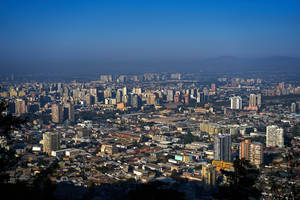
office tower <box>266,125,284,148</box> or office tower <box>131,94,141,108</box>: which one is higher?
office tower <box>131,94,141,108</box>

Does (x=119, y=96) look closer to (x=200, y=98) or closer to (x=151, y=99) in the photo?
Result: (x=151, y=99)

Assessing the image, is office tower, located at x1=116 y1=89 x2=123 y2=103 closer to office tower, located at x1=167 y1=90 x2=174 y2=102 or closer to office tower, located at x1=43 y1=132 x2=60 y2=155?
office tower, located at x1=167 y1=90 x2=174 y2=102

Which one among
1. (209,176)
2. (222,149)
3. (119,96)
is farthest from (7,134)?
(119,96)

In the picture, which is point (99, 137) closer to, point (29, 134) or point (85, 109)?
point (29, 134)

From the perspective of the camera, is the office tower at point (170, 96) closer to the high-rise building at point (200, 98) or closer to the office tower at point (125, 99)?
the high-rise building at point (200, 98)

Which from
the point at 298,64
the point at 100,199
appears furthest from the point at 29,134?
the point at 298,64

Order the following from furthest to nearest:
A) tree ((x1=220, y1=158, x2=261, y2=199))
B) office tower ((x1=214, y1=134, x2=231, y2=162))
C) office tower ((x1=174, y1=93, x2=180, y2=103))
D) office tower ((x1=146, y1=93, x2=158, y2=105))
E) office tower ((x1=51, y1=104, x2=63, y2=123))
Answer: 1. office tower ((x1=174, y1=93, x2=180, y2=103))
2. office tower ((x1=146, y1=93, x2=158, y2=105))
3. office tower ((x1=51, y1=104, x2=63, y2=123))
4. office tower ((x1=214, y1=134, x2=231, y2=162))
5. tree ((x1=220, y1=158, x2=261, y2=199))

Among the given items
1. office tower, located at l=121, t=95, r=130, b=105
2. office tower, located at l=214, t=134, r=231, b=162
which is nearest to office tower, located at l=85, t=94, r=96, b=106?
office tower, located at l=121, t=95, r=130, b=105

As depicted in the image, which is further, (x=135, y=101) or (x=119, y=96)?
(x=119, y=96)

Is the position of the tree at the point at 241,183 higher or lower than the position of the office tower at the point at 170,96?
higher

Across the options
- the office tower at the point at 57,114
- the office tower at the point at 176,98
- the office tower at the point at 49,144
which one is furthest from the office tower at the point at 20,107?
the office tower at the point at 176,98

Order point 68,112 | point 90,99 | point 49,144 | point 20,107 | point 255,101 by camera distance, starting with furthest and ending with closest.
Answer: point 90,99 → point 255,101 → point 20,107 → point 68,112 → point 49,144
